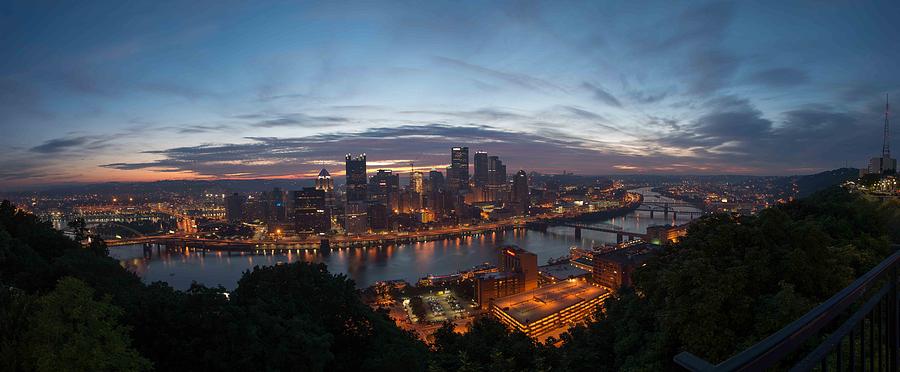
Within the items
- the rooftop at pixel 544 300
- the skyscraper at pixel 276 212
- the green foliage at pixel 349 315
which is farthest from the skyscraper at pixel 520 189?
the green foliage at pixel 349 315

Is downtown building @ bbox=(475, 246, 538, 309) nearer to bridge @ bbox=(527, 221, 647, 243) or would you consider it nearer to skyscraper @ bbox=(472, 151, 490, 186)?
bridge @ bbox=(527, 221, 647, 243)

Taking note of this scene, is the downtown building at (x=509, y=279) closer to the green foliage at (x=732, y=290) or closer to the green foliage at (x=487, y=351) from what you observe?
the green foliage at (x=487, y=351)

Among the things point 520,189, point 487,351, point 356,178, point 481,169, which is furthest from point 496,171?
point 487,351

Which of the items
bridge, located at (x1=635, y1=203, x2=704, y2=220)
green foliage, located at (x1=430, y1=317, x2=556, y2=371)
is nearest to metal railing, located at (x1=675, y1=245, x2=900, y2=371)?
green foliage, located at (x1=430, y1=317, x2=556, y2=371)

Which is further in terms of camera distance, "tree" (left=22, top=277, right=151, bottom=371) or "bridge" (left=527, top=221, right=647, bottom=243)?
"bridge" (left=527, top=221, right=647, bottom=243)

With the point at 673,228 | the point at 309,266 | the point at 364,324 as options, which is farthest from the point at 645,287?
the point at 673,228
